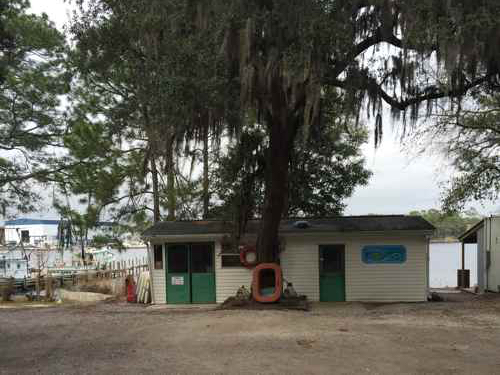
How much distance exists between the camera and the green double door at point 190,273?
1552 cm

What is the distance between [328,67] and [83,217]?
15.0 m

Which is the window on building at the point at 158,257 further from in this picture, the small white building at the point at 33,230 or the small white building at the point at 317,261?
the small white building at the point at 33,230

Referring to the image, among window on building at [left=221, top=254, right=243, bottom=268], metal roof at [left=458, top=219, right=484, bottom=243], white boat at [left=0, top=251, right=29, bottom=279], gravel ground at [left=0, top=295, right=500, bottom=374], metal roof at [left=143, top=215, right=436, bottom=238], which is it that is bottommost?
white boat at [left=0, top=251, right=29, bottom=279]

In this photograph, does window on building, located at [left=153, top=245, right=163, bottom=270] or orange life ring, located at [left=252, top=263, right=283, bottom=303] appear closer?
orange life ring, located at [left=252, top=263, right=283, bottom=303]

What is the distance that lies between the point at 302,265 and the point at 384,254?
7.94ft

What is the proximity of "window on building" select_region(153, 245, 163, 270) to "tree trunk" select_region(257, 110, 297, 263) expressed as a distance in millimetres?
3599

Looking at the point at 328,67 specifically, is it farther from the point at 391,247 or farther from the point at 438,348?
the point at 391,247

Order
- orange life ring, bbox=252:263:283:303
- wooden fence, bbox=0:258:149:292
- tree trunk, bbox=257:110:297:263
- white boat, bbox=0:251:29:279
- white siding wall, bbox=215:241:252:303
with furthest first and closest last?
white boat, bbox=0:251:29:279
wooden fence, bbox=0:258:149:292
white siding wall, bbox=215:241:252:303
orange life ring, bbox=252:263:283:303
tree trunk, bbox=257:110:297:263

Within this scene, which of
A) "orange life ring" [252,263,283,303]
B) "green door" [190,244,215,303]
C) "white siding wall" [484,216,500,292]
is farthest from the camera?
"white siding wall" [484,216,500,292]

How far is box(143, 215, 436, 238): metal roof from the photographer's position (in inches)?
581

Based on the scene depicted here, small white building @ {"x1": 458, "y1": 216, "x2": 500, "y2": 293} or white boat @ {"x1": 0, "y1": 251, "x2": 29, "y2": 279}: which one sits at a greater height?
small white building @ {"x1": 458, "y1": 216, "x2": 500, "y2": 293}

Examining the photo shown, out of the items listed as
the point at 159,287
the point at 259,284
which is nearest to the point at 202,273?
the point at 159,287

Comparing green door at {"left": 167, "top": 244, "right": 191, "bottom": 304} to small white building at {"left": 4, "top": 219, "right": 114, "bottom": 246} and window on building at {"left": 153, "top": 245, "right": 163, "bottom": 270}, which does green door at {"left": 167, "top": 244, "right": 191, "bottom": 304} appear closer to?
window on building at {"left": 153, "top": 245, "right": 163, "bottom": 270}

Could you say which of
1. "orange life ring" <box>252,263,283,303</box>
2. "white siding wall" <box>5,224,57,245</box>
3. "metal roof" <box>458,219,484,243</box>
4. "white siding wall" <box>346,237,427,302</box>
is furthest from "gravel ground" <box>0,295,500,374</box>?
"white siding wall" <box>5,224,57,245</box>
